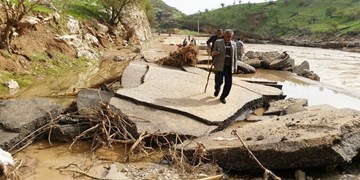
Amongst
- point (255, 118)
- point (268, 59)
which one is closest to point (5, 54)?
point (255, 118)

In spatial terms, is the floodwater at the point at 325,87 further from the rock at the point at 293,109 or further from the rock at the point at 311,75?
the rock at the point at 293,109

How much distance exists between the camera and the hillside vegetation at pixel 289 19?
63.3 meters

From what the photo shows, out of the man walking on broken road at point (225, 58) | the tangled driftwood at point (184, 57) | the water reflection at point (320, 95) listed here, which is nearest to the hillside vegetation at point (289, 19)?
the water reflection at point (320, 95)

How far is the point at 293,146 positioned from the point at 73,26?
58.2 feet

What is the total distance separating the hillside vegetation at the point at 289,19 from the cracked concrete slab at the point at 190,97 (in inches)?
1882

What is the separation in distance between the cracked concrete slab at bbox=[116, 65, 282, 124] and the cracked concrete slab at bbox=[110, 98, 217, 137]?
0.20 m

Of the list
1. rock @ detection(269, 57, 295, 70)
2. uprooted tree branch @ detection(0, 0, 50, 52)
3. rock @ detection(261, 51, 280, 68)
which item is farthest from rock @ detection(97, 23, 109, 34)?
rock @ detection(269, 57, 295, 70)

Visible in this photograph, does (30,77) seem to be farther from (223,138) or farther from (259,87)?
(223,138)

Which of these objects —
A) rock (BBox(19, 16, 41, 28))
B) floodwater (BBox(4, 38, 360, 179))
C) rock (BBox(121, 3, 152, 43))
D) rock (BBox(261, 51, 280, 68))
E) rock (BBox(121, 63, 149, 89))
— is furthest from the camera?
rock (BBox(121, 3, 152, 43))

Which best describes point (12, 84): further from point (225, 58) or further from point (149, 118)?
point (225, 58)

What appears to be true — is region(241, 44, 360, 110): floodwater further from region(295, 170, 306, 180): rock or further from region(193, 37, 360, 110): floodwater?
region(295, 170, 306, 180): rock

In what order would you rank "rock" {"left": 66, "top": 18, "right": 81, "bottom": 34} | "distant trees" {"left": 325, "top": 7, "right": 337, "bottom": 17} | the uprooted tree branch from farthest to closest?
"distant trees" {"left": 325, "top": 7, "right": 337, "bottom": 17}, "rock" {"left": 66, "top": 18, "right": 81, "bottom": 34}, the uprooted tree branch

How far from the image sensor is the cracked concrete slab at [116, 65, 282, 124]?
7801 millimetres

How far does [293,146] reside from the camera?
5.33m
